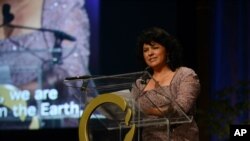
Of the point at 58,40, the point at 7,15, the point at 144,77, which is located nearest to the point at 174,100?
the point at 144,77

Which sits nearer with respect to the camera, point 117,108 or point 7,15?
point 117,108

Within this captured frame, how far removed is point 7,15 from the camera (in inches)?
225

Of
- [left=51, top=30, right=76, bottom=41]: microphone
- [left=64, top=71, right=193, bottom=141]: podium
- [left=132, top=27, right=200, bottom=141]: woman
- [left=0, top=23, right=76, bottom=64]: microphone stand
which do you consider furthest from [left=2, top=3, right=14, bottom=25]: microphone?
[left=64, top=71, right=193, bottom=141]: podium

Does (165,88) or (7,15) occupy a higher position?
(7,15)

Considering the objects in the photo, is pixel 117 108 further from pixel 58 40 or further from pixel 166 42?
pixel 58 40

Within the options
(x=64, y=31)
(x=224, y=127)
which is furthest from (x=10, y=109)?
(x=224, y=127)

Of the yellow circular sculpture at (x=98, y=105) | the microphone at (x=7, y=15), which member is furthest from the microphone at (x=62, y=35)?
the yellow circular sculpture at (x=98, y=105)

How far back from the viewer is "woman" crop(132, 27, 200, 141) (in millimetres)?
2031

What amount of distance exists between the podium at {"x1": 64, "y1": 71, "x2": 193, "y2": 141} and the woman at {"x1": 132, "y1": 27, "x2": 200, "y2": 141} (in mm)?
28

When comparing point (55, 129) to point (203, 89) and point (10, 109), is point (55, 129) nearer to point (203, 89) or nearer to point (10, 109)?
point (10, 109)

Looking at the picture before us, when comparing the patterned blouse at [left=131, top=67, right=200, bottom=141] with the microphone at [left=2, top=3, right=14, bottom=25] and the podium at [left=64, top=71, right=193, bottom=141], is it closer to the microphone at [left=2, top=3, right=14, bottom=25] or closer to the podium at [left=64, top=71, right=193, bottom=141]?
the podium at [left=64, top=71, right=193, bottom=141]

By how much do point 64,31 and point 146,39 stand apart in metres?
3.48

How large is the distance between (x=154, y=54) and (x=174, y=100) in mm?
254

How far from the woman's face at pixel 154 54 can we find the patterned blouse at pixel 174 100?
0.09 metres
